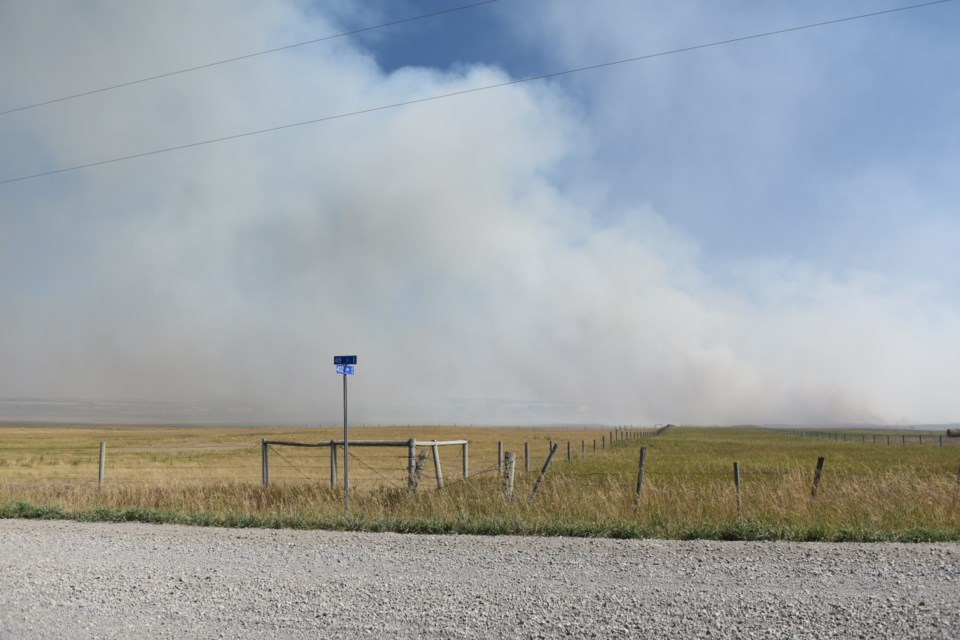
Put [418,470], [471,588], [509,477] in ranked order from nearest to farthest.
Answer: [471,588]
[509,477]
[418,470]

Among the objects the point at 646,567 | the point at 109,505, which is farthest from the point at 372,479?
the point at 646,567

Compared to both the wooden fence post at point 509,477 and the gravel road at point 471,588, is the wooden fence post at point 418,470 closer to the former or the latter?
the wooden fence post at point 509,477

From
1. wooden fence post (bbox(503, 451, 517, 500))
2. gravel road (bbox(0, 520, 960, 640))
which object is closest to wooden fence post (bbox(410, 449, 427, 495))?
wooden fence post (bbox(503, 451, 517, 500))

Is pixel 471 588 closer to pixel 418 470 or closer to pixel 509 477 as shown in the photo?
pixel 509 477

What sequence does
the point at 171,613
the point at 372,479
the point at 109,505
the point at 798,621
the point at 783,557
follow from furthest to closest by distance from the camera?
the point at 372,479 → the point at 109,505 → the point at 783,557 → the point at 171,613 → the point at 798,621

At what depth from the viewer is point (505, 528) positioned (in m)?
12.4

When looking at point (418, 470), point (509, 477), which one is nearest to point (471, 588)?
point (509, 477)

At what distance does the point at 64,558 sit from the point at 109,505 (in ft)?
20.4

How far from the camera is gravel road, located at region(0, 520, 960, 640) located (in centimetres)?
675

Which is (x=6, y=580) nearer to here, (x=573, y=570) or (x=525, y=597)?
(x=525, y=597)

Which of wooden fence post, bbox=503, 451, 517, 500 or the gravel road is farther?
wooden fence post, bbox=503, 451, 517, 500

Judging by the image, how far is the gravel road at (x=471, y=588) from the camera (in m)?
6.75

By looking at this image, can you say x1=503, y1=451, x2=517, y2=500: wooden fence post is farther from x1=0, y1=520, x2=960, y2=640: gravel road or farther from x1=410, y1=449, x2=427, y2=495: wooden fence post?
x1=0, y1=520, x2=960, y2=640: gravel road

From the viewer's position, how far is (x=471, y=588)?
8.15 m
